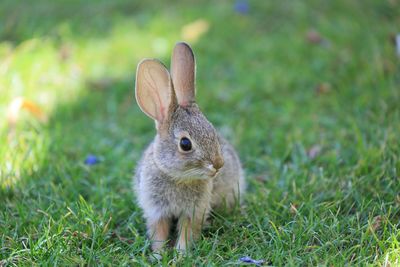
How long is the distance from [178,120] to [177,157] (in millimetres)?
270

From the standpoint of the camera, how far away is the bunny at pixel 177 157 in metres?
3.45

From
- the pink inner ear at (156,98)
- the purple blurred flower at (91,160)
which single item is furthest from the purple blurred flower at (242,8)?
the pink inner ear at (156,98)

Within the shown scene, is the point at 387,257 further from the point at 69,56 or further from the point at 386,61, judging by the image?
the point at 69,56

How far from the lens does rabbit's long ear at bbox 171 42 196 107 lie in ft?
12.4

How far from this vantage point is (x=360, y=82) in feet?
19.0

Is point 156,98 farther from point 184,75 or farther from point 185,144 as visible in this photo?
point 185,144

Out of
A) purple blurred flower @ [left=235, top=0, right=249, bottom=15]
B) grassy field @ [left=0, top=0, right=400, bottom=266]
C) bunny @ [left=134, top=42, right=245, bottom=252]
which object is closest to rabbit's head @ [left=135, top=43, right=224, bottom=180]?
bunny @ [left=134, top=42, right=245, bottom=252]

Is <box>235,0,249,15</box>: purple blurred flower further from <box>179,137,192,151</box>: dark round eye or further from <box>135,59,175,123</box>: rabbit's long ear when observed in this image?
<box>179,137,192,151</box>: dark round eye

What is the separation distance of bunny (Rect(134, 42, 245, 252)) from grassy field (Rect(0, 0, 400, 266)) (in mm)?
178

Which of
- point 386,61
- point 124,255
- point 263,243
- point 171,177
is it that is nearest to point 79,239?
point 124,255

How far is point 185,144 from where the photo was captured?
3471 mm

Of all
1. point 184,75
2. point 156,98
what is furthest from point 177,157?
point 184,75

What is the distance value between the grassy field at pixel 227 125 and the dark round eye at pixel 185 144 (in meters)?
0.59

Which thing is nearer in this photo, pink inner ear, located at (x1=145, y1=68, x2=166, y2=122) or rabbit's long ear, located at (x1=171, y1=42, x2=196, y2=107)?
pink inner ear, located at (x1=145, y1=68, x2=166, y2=122)
